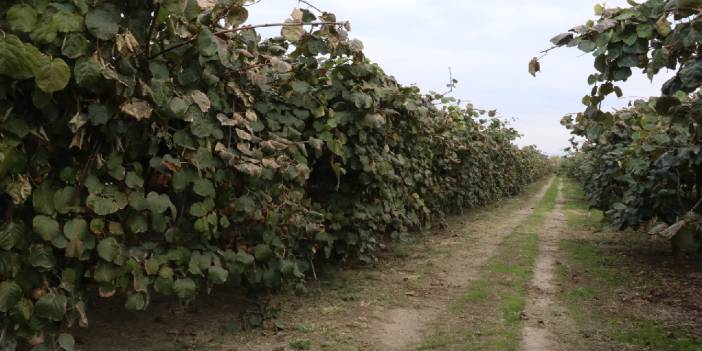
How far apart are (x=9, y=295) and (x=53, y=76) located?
1109 mm

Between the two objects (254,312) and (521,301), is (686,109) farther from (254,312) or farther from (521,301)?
(254,312)

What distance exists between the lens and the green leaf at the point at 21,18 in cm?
259

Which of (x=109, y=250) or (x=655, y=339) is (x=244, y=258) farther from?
(x=655, y=339)

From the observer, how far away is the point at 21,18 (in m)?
2.61

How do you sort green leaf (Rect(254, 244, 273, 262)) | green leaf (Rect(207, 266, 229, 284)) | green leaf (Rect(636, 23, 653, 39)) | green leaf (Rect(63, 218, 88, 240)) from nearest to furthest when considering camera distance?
1. green leaf (Rect(63, 218, 88, 240))
2. green leaf (Rect(636, 23, 653, 39))
3. green leaf (Rect(207, 266, 229, 284))
4. green leaf (Rect(254, 244, 273, 262))

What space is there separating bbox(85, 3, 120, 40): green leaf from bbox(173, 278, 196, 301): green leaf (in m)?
1.54

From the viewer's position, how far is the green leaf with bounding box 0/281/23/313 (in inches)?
109

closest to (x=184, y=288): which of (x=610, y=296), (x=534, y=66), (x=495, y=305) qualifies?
(x=534, y=66)

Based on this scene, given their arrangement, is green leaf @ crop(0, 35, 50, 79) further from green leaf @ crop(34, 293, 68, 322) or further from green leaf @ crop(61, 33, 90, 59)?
green leaf @ crop(34, 293, 68, 322)

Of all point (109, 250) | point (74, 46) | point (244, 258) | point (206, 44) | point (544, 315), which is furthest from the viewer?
point (544, 315)

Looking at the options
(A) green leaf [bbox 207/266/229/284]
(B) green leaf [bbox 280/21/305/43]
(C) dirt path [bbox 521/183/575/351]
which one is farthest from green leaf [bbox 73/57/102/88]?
(C) dirt path [bbox 521/183/575/351]

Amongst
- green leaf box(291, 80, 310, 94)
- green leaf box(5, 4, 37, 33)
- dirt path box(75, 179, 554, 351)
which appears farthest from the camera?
green leaf box(291, 80, 310, 94)

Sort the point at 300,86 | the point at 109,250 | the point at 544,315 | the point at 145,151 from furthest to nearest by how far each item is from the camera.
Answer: the point at 544,315, the point at 300,86, the point at 145,151, the point at 109,250

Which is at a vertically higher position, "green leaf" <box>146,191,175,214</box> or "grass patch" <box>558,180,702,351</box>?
"green leaf" <box>146,191,175,214</box>
